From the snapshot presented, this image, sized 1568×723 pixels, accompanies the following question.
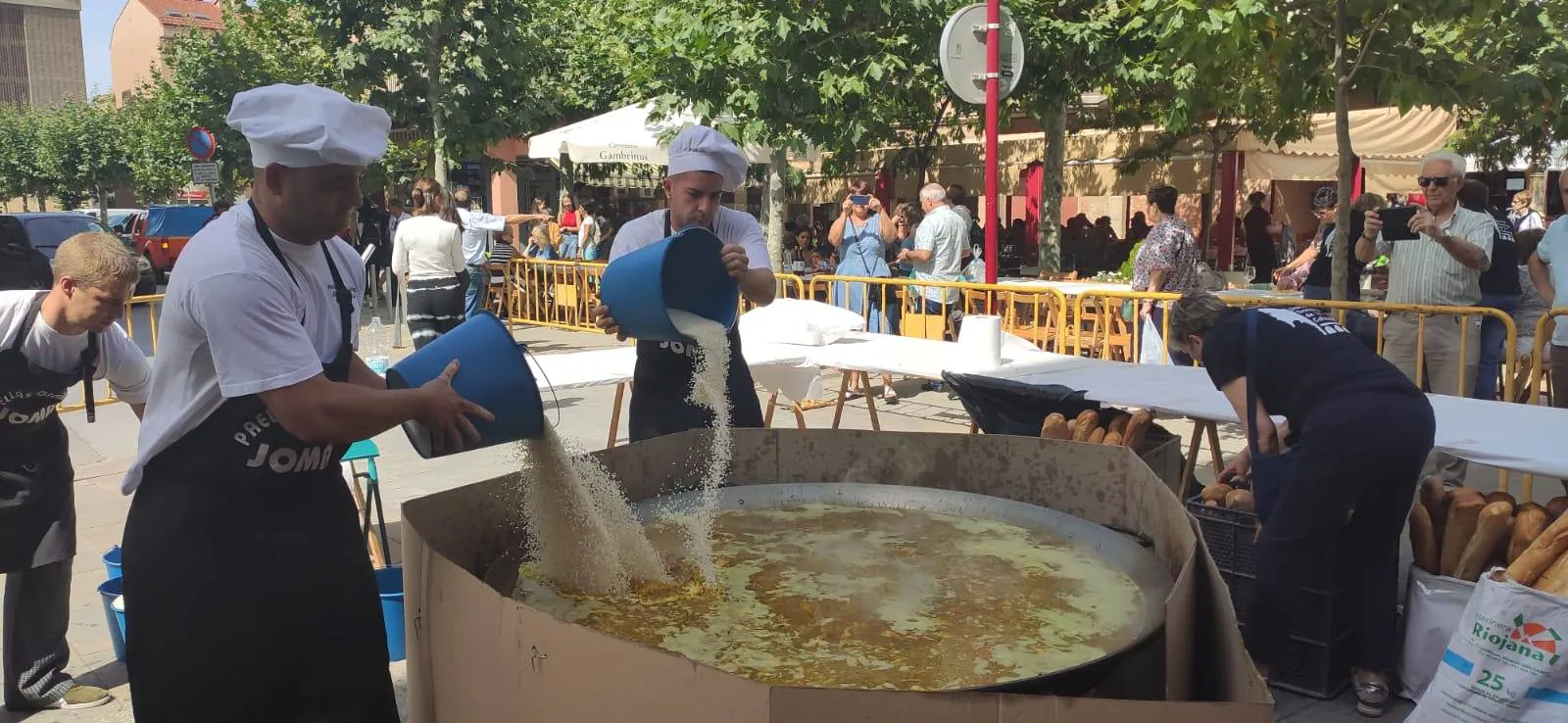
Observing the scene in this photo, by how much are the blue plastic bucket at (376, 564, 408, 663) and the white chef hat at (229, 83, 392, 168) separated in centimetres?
215

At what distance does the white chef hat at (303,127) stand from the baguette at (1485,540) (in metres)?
3.46

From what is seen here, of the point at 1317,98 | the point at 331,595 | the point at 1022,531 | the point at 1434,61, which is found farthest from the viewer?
the point at 1317,98

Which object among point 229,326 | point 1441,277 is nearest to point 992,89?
point 1441,277

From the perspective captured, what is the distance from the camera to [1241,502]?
419cm

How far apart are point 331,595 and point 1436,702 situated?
306 cm

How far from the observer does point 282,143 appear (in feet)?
5.97

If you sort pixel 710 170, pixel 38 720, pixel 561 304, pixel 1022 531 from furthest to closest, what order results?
pixel 561 304 → pixel 38 720 → pixel 710 170 → pixel 1022 531

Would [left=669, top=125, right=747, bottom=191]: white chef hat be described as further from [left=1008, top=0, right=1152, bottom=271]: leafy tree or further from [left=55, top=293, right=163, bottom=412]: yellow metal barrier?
[left=1008, top=0, right=1152, bottom=271]: leafy tree

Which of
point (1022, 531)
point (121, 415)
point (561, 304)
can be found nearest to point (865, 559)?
point (1022, 531)

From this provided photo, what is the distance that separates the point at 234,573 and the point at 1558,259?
6.43 metres

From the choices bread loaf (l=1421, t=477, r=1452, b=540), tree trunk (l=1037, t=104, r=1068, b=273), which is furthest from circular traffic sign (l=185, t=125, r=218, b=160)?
bread loaf (l=1421, t=477, r=1452, b=540)

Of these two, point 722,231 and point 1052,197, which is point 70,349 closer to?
point 722,231

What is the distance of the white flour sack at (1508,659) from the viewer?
309 cm

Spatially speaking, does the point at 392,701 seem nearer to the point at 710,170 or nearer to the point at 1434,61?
the point at 710,170
